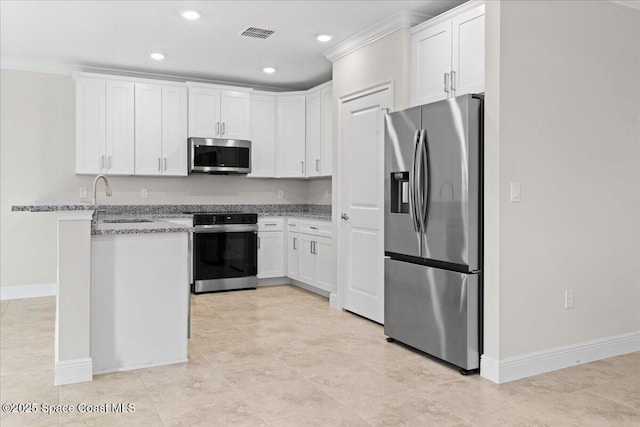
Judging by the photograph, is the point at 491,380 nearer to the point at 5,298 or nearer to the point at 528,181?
the point at 528,181

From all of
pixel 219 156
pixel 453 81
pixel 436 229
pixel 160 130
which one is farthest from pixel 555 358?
pixel 160 130

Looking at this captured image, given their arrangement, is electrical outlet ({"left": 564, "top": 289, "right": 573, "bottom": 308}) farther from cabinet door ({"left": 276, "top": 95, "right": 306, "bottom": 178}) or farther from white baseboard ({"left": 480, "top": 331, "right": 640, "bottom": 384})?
cabinet door ({"left": 276, "top": 95, "right": 306, "bottom": 178})

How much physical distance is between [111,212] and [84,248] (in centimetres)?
304

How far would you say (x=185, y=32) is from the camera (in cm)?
454

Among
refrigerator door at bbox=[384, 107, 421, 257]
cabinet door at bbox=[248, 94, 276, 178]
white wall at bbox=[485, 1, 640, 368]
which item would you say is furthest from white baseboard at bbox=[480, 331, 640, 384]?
Result: cabinet door at bbox=[248, 94, 276, 178]

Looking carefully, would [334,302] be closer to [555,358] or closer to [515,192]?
[555,358]

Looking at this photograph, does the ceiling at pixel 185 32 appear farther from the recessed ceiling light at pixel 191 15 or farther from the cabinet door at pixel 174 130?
the cabinet door at pixel 174 130

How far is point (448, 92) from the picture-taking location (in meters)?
3.69

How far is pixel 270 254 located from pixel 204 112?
6.23 ft

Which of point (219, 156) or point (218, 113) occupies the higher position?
point (218, 113)

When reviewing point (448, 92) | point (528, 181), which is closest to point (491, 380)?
point (528, 181)

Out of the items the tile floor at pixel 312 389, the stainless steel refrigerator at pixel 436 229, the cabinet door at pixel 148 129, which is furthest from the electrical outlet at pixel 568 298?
the cabinet door at pixel 148 129

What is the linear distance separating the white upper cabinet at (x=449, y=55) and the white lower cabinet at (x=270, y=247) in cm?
276

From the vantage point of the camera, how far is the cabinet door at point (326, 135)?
19.4 ft
